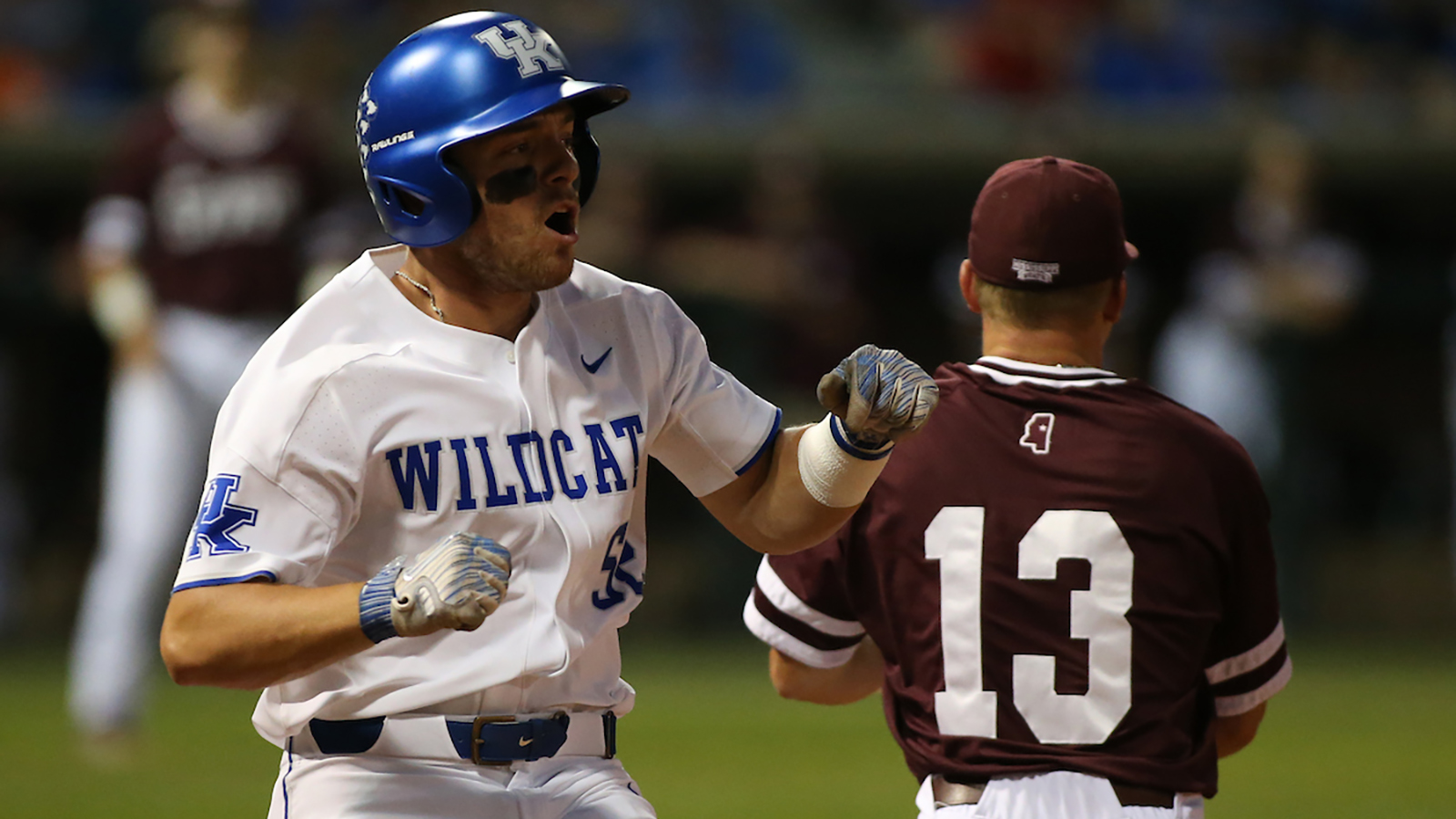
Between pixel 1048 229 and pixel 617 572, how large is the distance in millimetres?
926

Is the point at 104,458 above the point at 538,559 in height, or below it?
below

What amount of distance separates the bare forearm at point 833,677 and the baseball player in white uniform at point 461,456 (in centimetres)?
48

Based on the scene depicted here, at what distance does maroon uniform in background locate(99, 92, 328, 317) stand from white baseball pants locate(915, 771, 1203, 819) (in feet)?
15.1

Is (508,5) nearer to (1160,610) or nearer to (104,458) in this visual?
(104,458)

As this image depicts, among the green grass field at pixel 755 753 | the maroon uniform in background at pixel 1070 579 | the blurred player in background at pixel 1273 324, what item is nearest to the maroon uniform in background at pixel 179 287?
the green grass field at pixel 755 753

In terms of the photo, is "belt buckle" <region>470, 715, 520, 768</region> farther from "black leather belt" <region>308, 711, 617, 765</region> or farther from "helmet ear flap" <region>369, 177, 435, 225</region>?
"helmet ear flap" <region>369, 177, 435, 225</region>

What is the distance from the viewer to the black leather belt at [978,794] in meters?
3.09

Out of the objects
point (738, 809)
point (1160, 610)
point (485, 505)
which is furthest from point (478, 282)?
point (738, 809)

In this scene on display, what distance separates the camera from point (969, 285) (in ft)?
11.1

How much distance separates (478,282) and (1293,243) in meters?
7.71

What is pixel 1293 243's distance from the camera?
9984 mm

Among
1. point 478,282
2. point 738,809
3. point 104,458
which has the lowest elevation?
point 104,458

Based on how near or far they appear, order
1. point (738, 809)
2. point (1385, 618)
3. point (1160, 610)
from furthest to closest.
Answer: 1. point (1385, 618)
2. point (738, 809)
3. point (1160, 610)

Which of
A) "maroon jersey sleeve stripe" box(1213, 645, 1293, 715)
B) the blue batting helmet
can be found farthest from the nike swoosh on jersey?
"maroon jersey sleeve stripe" box(1213, 645, 1293, 715)
